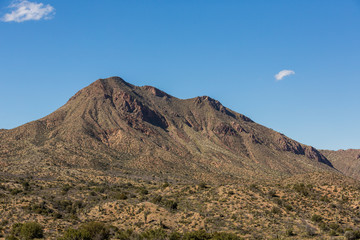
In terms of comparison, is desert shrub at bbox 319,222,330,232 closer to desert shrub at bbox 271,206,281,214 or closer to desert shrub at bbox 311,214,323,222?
desert shrub at bbox 311,214,323,222

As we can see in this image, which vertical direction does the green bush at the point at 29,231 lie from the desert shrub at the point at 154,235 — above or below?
below

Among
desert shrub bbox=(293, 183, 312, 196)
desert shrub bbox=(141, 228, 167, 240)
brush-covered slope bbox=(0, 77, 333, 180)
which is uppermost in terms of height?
brush-covered slope bbox=(0, 77, 333, 180)

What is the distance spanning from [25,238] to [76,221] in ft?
35.8

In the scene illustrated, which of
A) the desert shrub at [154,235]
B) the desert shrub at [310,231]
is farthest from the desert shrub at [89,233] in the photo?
Answer: the desert shrub at [310,231]

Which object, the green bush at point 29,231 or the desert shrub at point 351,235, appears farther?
the green bush at point 29,231

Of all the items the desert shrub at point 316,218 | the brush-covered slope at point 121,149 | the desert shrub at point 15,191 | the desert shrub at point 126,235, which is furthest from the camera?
the brush-covered slope at point 121,149

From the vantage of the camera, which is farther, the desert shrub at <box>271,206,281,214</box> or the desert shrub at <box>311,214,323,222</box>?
the desert shrub at <box>271,206,281,214</box>

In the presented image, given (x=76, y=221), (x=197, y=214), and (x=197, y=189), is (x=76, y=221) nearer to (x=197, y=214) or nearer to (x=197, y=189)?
(x=197, y=214)

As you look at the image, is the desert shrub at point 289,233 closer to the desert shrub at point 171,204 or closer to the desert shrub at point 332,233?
the desert shrub at point 332,233

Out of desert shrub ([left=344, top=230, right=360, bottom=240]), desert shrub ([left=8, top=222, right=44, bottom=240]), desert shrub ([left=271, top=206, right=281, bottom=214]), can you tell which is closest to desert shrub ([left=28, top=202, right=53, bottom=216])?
desert shrub ([left=8, top=222, right=44, bottom=240])

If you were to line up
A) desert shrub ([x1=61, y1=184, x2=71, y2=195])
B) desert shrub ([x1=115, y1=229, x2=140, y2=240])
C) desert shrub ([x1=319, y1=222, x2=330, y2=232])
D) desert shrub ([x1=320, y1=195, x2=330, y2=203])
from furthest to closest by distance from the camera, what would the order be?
desert shrub ([x1=61, y1=184, x2=71, y2=195]), desert shrub ([x1=320, y1=195, x2=330, y2=203]), desert shrub ([x1=319, y1=222, x2=330, y2=232]), desert shrub ([x1=115, y1=229, x2=140, y2=240])

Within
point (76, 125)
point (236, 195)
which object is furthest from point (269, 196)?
point (76, 125)

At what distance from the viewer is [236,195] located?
188 feet

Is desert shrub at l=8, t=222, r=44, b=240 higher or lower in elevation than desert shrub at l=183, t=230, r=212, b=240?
lower
